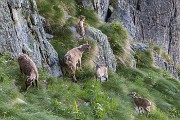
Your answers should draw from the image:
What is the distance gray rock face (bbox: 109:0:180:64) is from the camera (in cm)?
3175

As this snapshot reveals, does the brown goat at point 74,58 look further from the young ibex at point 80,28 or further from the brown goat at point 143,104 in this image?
the brown goat at point 143,104

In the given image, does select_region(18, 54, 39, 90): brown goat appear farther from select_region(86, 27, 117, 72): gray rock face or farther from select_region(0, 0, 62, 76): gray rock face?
select_region(86, 27, 117, 72): gray rock face

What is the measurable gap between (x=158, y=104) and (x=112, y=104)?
3942mm

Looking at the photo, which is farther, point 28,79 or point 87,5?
point 87,5

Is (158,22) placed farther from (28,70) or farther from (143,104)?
(28,70)

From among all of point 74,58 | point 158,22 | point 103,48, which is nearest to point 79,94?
point 74,58

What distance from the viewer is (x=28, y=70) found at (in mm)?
13453

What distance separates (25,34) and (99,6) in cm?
1028

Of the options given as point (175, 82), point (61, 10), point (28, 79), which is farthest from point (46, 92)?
point (175, 82)

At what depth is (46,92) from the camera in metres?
13.4

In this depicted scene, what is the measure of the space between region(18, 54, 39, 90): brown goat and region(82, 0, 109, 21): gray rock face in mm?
10558

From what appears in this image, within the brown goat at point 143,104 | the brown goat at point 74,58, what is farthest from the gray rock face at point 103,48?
the brown goat at point 143,104

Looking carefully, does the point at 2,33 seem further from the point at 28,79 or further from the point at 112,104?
the point at 112,104

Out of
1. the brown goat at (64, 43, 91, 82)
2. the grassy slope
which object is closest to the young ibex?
the grassy slope
